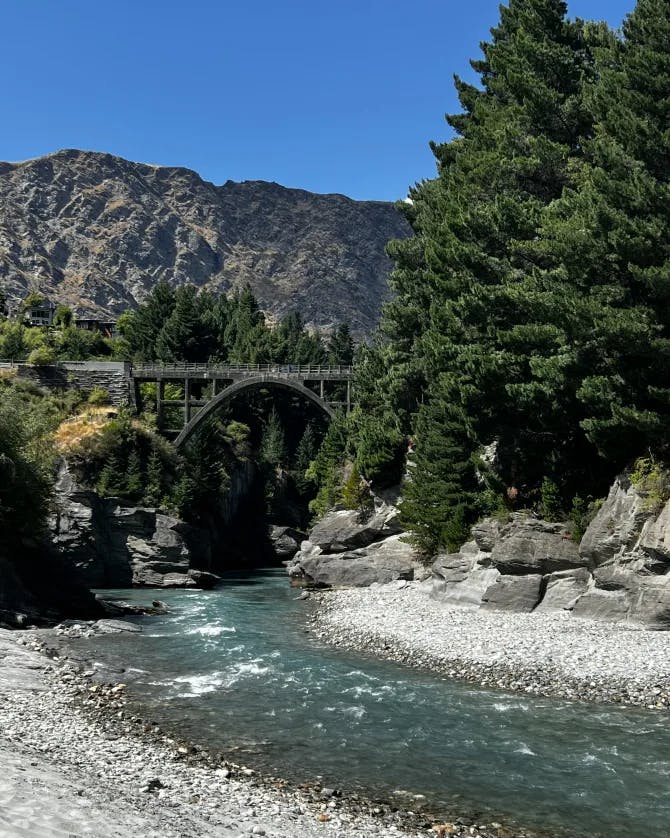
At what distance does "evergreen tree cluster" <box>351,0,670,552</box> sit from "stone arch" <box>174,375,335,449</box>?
974 inches

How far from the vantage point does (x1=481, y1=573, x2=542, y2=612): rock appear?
2914 centimetres

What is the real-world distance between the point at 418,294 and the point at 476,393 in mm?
16142

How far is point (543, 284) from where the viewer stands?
96.7 ft

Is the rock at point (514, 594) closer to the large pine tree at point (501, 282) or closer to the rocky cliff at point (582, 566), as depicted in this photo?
the rocky cliff at point (582, 566)

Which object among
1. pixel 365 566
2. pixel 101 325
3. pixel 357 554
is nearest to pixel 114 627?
pixel 365 566

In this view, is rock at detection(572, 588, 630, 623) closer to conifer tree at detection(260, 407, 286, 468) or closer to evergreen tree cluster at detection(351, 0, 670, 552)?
evergreen tree cluster at detection(351, 0, 670, 552)

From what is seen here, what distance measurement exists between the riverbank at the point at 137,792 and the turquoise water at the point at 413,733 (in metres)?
0.91

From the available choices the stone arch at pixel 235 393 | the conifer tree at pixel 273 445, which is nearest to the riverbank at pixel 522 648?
the stone arch at pixel 235 393

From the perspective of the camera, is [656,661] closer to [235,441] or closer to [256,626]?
[256,626]

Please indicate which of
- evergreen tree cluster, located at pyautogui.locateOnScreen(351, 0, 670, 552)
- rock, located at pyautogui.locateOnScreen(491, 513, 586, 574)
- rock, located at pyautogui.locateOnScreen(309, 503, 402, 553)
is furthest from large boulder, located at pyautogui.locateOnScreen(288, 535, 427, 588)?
rock, located at pyautogui.locateOnScreen(491, 513, 586, 574)

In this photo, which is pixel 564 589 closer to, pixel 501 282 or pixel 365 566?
pixel 501 282

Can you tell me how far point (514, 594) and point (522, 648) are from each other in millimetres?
5735

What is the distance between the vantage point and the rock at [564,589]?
27.8 m

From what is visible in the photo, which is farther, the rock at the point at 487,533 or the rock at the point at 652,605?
the rock at the point at 487,533
